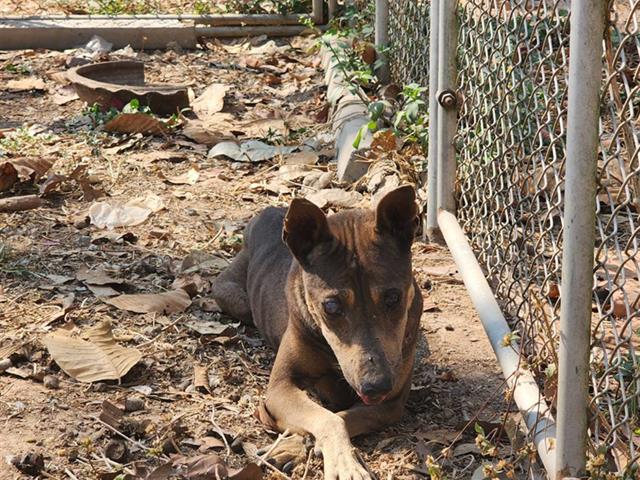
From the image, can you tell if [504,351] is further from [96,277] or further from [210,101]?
[210,101]

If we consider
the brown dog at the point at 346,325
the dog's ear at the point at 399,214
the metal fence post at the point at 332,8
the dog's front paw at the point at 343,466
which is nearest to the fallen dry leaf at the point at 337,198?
the brown dog at the point at 346,325

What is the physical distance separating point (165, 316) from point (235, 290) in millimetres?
397

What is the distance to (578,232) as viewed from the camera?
3.55m

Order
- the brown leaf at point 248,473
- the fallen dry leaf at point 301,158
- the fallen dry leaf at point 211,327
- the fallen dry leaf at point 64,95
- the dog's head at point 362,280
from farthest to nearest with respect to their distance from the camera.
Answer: the fallen dry leaf at point 64,95
the fallen dry leaf at point 301,158
the fallen dry leaf at point 211,327
the dog's head at point 362,280
the brown leaf at point 248,473

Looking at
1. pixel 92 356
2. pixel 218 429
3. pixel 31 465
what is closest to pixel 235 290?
pixel 92 356

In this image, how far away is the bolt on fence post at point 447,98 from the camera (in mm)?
6078

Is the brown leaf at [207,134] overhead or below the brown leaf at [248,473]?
overhead

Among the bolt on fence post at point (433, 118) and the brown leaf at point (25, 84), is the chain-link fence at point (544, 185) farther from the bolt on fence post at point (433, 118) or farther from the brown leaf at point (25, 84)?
the brown leaf at point (25, 84)

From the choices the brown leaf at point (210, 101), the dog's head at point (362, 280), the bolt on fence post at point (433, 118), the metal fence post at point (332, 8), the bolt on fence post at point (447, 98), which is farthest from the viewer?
the metal fence post at point (332, 8)

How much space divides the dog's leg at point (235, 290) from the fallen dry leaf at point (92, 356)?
0.72 m

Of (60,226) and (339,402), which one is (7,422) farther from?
(60,226)

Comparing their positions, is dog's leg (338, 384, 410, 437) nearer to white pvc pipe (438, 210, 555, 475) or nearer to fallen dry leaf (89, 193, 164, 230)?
white pvc pipe (438, 210, 555, 475)

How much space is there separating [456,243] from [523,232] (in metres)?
1.08

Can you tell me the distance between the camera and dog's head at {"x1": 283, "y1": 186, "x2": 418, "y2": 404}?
173 inches
